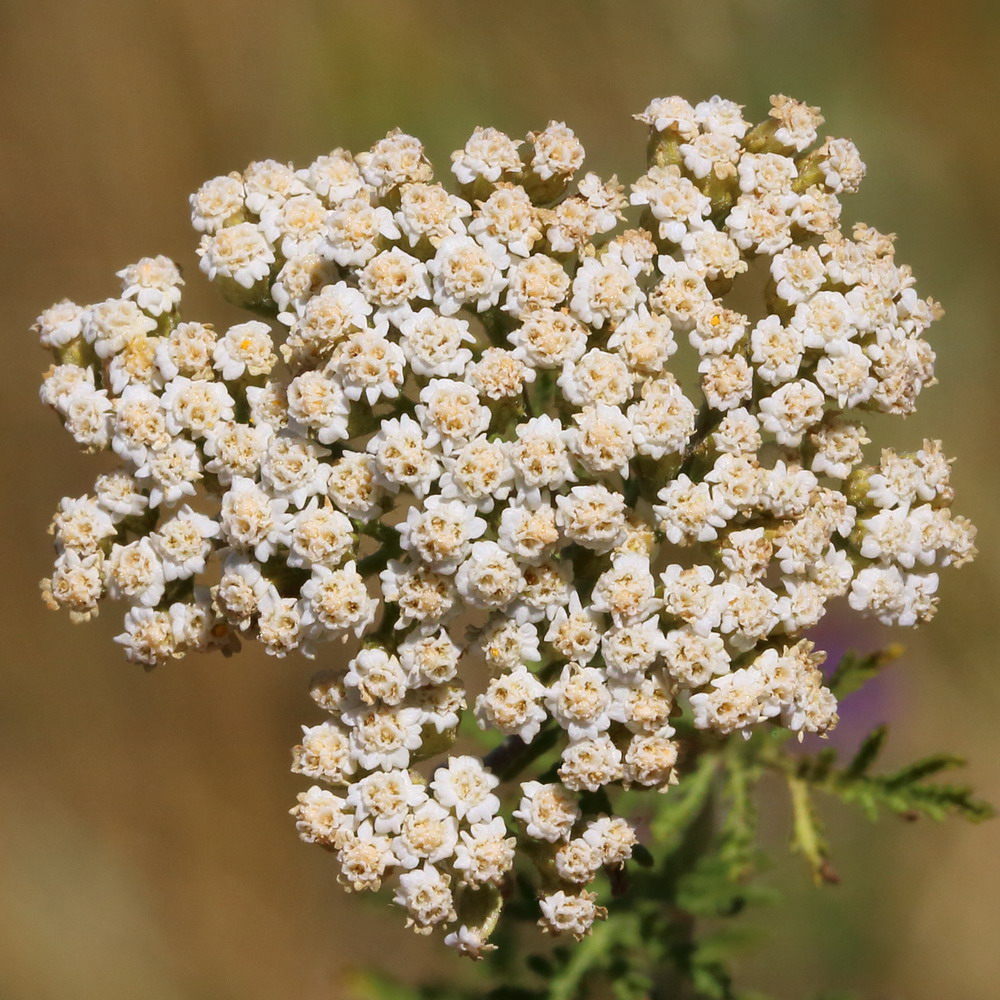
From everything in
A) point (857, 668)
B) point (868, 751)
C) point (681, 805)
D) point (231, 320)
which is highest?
point (231, 320)

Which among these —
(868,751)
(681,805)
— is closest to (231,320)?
(681,805)

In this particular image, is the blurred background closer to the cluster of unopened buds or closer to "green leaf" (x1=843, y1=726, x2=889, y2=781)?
"green leaf" (x1=843, y1=726, x2=889, y2=781)

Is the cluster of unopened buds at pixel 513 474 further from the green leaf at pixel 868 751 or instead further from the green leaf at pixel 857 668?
the green leaf at pixel 868 751

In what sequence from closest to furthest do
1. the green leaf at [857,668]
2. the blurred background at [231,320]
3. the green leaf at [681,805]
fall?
the green leaf at [857,668]
the green leaf at [681,805]
the blurred background at [231,320]

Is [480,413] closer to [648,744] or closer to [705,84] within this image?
[648,744]

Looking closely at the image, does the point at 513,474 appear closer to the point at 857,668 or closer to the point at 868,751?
the point at 857,668

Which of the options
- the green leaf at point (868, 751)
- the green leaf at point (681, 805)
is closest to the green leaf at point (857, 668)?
the green leaf at point (868, 751)

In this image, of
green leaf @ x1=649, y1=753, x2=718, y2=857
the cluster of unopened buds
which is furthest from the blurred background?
the cluster of unopened buds
